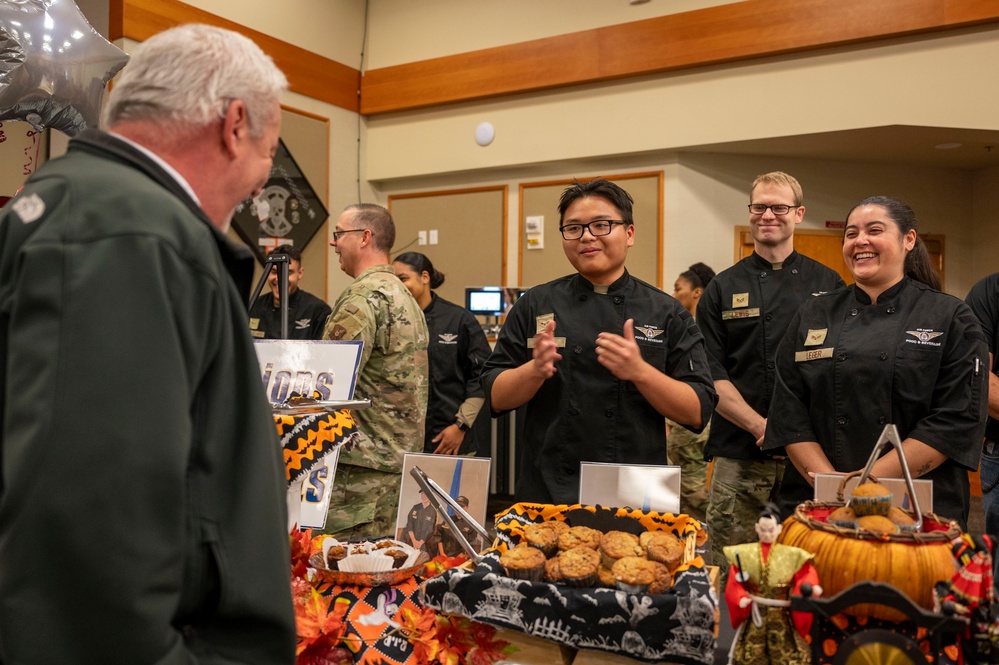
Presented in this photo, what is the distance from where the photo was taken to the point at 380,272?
3.35 meters

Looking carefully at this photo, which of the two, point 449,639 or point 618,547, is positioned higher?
point 618,547

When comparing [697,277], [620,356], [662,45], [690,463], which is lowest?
[690,463]

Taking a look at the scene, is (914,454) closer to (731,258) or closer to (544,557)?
(544,557)

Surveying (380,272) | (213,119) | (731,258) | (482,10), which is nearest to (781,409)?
(380,272)

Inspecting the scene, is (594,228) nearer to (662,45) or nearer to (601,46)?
(662,45)

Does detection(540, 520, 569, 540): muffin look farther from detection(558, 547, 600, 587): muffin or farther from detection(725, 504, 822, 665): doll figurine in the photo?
detection(725, 504, 822, 665): doll figurine

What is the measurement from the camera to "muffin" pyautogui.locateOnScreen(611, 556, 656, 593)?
4.56ft

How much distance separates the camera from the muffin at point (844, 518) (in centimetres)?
130

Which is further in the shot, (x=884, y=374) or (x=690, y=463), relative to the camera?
(x=690, y=463)

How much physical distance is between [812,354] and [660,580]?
1.20 m

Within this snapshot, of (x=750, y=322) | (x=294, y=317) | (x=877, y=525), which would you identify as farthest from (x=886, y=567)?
(x=294, y=317)

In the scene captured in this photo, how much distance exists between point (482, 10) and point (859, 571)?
22.9 ft

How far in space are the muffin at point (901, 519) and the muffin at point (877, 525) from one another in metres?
0.03

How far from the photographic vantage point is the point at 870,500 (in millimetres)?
1295
